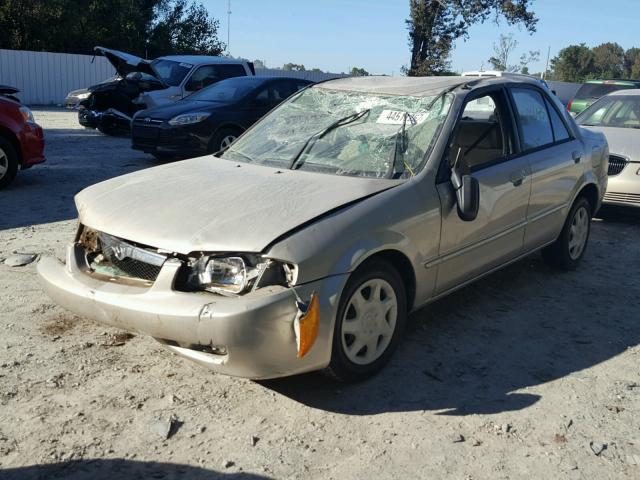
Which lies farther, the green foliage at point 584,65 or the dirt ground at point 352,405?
the green foliage at point 584,65

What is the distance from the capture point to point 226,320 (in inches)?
126

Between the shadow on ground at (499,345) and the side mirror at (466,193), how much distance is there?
0.91 meters

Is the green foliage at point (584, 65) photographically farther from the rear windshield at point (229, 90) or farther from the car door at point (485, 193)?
the car door at point (485, 193)

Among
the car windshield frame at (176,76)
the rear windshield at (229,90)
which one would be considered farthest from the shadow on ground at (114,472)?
the car windshield frame at (176,76)

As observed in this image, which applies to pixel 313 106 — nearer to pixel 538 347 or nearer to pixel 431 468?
pixel 538 347

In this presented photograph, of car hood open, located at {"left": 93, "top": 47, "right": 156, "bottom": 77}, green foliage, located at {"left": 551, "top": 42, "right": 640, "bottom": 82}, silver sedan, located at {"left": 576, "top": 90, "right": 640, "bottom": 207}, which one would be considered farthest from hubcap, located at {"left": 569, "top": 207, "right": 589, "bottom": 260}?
green foliage, located at {"left": 551, "top": 42, "right": 640, "bottom": 82}

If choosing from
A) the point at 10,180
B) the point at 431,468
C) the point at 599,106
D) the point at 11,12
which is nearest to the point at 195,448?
the point at 431,468

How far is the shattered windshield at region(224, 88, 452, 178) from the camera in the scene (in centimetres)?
432

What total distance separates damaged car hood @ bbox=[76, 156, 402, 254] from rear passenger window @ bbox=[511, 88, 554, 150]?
169 cm

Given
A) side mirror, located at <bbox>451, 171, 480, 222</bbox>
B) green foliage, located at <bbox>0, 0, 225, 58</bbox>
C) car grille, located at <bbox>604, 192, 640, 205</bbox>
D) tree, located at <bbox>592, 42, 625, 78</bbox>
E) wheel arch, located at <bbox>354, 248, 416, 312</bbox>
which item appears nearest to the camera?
wheel arch, located at <bbox>354, 248, 416, 312</bbox>

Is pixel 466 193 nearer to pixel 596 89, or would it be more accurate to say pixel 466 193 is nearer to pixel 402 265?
pixel 402 265

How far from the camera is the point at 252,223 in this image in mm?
3523

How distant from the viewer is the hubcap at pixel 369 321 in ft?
12.1

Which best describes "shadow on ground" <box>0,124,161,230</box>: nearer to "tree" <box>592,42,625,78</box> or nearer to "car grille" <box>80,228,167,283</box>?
"car grille" <box>80,228,167,283</box>
